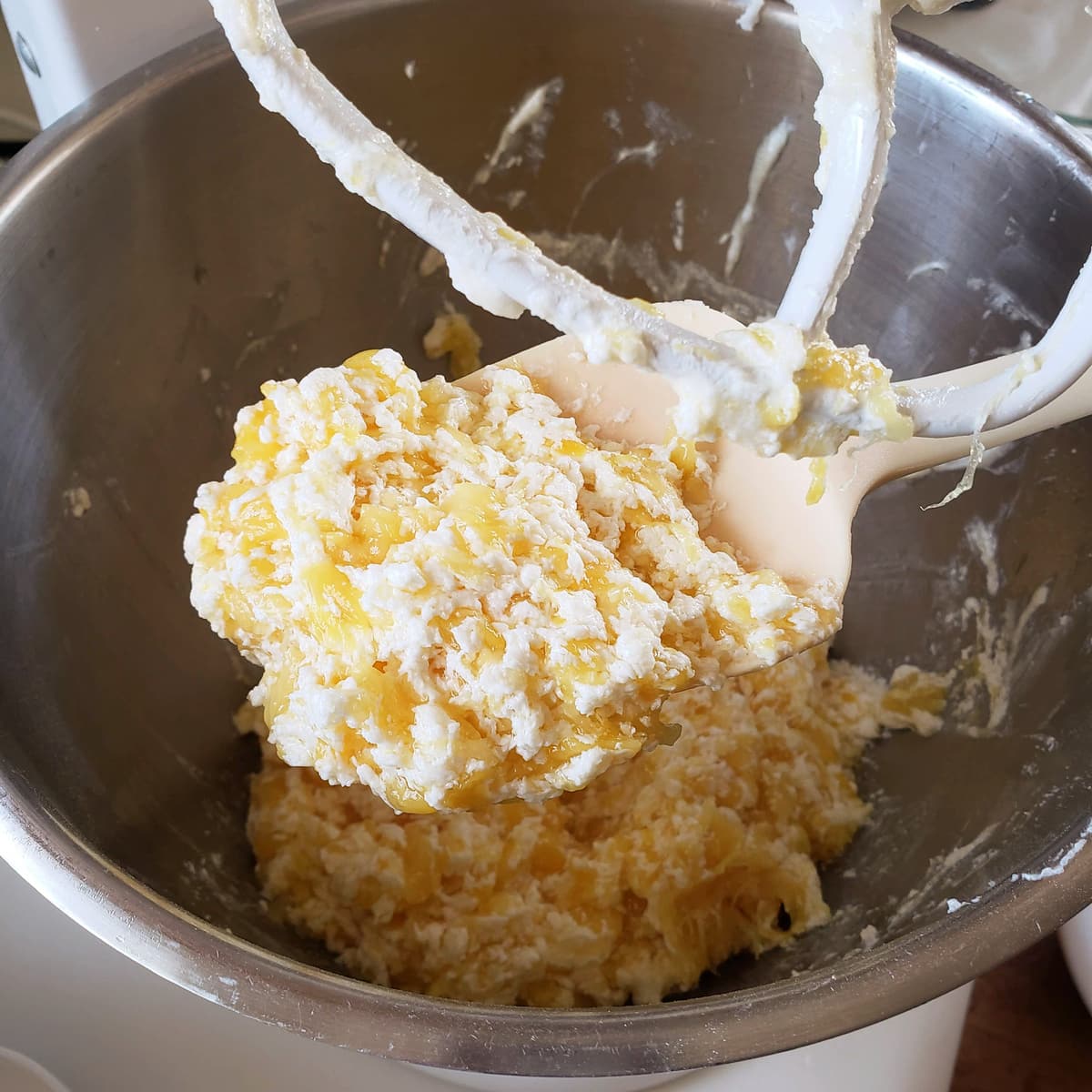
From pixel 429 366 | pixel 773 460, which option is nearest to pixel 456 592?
pixel 773 460

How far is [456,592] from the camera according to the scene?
0.55 meters

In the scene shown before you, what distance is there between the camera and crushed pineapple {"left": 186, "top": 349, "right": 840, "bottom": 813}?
536 millimetres

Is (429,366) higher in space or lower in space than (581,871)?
higher

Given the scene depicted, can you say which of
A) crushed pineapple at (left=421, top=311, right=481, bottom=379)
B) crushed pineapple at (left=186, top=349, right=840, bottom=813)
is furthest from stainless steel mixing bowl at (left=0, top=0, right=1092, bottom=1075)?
crushed pineapple at (left=186, top=349, right=840, bottom=813)

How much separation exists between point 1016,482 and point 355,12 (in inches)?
24.9

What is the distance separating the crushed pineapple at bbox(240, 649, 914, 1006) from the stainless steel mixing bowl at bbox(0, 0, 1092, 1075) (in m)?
0.03

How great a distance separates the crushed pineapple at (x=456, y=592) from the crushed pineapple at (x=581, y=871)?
0.61 feet

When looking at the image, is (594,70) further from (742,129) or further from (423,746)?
(423,746)

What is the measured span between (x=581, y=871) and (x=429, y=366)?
19.6 inches

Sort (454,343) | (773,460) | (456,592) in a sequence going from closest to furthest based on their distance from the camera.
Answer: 1. (456,592)
2. (773,460)
3. (454,343)

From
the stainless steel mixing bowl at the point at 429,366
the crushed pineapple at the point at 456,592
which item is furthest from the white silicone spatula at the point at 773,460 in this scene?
the stainless steel mixing bowl at the point at 429,366

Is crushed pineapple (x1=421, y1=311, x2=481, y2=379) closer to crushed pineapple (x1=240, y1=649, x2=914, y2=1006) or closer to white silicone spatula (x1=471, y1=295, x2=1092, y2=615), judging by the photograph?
white silicone spatula (x1=471, y1=295, x2=1092, y2=615)

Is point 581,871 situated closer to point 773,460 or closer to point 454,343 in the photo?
point 773,460

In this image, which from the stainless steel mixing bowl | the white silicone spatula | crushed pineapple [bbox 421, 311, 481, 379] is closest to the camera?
the stainless steel mixing bowl
